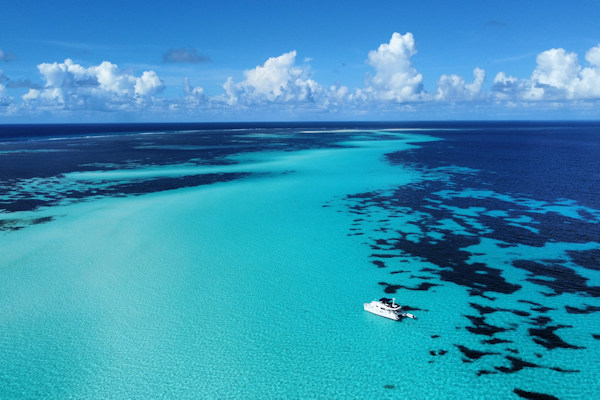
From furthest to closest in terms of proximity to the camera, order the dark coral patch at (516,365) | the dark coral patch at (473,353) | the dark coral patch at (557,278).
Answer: the dark coral patch at (557,278) < the dark coral patch at (473,353) < the dark coral patch at (516,365)

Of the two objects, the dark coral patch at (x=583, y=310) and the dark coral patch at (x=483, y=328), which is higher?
the dark coral patch at (x=583, y=310)

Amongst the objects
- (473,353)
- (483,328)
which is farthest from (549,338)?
(473,353)

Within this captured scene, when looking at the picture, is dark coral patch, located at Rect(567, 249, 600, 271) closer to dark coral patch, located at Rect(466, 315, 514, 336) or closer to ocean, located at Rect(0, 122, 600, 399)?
ocean, located at Rect(0, 122, 600, 399)

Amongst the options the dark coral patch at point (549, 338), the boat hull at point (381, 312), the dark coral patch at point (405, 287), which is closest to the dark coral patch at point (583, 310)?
the dark coral patch at point (549, 338)

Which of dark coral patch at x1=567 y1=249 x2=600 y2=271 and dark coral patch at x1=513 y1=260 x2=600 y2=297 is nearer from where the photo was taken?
dark coral patch at x1=513 y1=260 x2=600 y2=297

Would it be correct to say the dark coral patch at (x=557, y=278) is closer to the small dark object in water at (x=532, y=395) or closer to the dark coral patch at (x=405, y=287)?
the dark coral patch at (x=405, y=287)

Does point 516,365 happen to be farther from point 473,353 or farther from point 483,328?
point 483,328

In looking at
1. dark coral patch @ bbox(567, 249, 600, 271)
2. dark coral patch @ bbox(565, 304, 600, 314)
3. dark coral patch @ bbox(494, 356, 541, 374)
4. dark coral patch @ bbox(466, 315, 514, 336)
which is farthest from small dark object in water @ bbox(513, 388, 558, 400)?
dark coral patch @ bbox(567, 249, 600, 271)

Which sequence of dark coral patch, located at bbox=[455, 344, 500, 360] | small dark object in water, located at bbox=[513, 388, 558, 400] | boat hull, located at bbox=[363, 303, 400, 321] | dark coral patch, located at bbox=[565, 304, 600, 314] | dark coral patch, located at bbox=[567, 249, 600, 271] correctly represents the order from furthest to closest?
dark coral patch, located at bbox=[567, 249, 600, 271], dark coral patch, located at bbox=[565, 304, 600, 314], boat hull, located at bbox=[363, 303, 400, 321], dark coral patch, located at bbox=[455, 344, 500, 360], small dark object in water, located at bbox=[513, 388, 558, 400]
